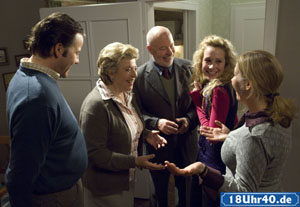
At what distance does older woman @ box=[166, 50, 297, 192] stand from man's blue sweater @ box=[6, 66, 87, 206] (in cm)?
77

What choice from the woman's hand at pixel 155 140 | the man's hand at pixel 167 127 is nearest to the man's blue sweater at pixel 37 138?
the woman's hand at pixel 155 140

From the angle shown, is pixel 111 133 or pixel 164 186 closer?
pixel 111 133

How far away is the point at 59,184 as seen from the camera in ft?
4.16

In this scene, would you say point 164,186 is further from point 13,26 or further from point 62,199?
point 13,26

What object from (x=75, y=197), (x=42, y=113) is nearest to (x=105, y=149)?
(x=75, y=197)

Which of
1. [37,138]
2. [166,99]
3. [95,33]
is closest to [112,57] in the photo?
[166,99]

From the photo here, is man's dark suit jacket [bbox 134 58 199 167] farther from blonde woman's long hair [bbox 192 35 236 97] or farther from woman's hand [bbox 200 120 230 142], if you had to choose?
woman's hand [bbox 200 120 230 142]

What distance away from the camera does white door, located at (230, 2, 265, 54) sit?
3578mm

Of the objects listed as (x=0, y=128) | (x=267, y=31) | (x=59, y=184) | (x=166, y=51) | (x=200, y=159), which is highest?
(x=267, y=31)

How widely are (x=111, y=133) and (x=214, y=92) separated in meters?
0.68

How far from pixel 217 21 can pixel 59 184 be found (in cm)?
338

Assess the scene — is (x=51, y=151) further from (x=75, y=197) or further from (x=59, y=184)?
(x=75, y=197)

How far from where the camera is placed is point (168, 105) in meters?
1.99

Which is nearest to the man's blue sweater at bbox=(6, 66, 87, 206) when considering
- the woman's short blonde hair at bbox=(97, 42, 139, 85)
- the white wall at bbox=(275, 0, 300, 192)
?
the woman's short blonde hair at bbox=(97, 42, 139, 85)
